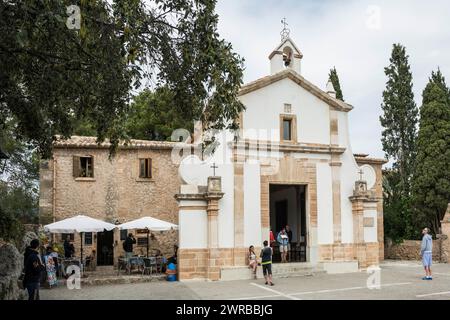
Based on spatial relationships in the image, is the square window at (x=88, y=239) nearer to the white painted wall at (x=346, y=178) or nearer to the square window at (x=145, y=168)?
the square window at (x=145, y=168)

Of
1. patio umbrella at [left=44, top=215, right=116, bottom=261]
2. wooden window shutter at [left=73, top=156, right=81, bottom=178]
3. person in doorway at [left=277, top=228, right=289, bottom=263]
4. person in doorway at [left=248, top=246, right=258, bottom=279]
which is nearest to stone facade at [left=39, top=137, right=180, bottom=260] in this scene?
wooden window shutter at [left=73, top=156, right=81, bottom=178]

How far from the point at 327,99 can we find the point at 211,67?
36.5 ft

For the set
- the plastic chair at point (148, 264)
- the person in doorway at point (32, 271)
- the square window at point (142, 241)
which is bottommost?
the plastic chair at point (148, 264)

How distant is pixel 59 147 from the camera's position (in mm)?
21703

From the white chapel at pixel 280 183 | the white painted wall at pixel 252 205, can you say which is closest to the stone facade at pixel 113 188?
the white chapel at pixel 280 183

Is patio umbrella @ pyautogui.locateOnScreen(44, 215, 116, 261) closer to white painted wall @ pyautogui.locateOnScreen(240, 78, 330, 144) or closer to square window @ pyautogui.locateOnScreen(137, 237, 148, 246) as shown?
square window @ pyautogui.locateOnScreen(137, 237, 148, 246)

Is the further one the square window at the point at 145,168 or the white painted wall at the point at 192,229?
the square window at the point at 145,168

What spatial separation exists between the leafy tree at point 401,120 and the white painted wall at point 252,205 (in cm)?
1662

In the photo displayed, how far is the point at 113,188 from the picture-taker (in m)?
22.4

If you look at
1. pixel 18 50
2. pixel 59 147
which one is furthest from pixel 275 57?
pixel 18 50

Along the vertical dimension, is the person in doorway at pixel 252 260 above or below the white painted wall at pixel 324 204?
below

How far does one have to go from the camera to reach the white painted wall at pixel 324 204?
17.9 m

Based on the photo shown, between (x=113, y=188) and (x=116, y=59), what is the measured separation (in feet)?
47.3

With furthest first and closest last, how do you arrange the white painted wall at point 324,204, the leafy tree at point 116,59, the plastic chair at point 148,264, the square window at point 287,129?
the square window at point 287,129
the white painted wall at point 324,204
the plastic chair at point 148,264
the leafy tree at point 116,59
